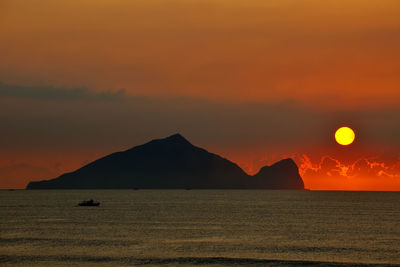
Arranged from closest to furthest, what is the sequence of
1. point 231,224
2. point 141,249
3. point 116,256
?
1. point 116,256
2. point 141,249
3. point 231,224

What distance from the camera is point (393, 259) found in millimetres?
92812

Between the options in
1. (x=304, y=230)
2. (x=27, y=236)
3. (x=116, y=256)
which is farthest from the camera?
(x=304, y=230)

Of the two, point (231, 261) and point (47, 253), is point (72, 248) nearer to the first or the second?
point (47, 253)

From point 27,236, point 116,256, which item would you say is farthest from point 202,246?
point 27,236

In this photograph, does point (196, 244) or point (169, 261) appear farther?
point (196, 244)

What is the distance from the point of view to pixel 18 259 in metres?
90.9

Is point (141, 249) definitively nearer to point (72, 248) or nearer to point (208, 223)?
point (72, 248)

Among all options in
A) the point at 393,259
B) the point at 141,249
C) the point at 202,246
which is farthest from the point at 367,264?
the point at 141,249

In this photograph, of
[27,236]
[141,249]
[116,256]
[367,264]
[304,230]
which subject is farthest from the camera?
[304,230]

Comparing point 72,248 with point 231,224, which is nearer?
point 72,248

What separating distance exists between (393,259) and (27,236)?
72150mm

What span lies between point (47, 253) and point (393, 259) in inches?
2164

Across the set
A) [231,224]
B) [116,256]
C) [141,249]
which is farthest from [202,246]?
[231,224]

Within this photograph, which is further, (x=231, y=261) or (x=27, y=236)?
(x=27, y=236)
